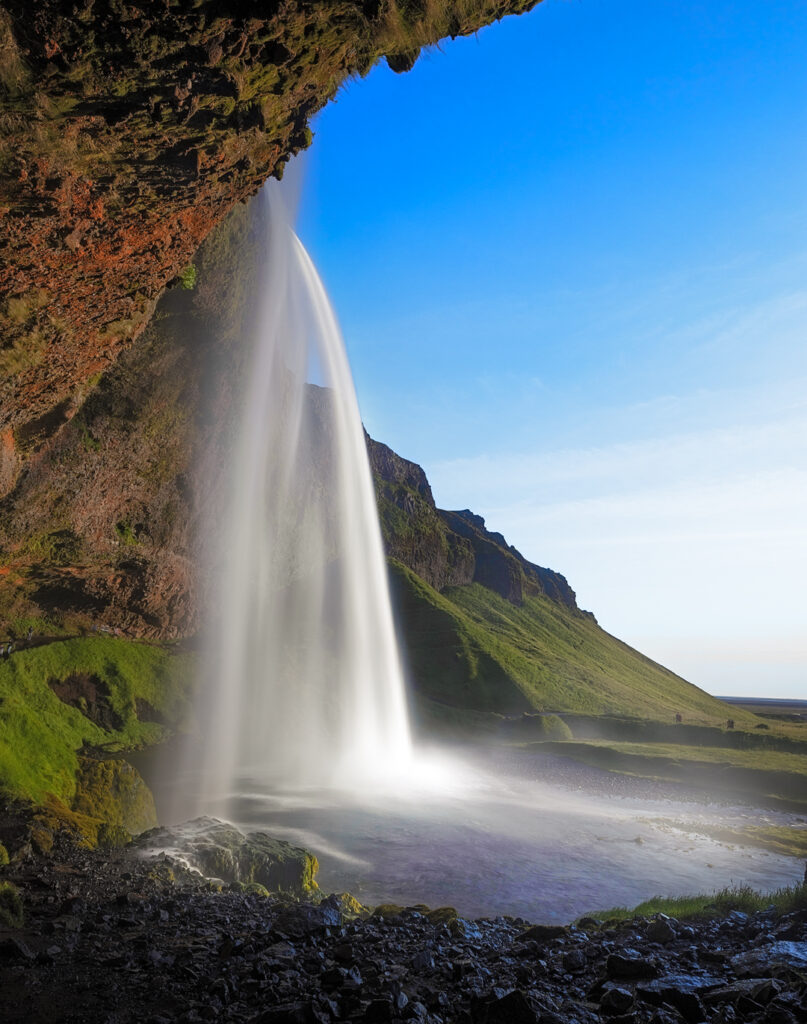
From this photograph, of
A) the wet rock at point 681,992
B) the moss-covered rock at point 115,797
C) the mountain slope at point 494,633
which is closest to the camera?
the wet rock at point 681,992

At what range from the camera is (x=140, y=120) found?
32.1 ft

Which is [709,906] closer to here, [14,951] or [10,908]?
[14,951]

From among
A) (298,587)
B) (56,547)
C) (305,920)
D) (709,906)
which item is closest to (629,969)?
(305,920)

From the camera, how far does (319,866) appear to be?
1888cm

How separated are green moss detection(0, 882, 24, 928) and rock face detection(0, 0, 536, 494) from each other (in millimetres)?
11281

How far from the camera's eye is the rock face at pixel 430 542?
11300 cm

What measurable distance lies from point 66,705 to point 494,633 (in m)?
71.7

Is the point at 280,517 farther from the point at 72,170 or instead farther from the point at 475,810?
the point at 72,170

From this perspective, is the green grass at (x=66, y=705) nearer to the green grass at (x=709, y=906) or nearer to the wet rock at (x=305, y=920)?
the wet rock at (x=305, y=920)

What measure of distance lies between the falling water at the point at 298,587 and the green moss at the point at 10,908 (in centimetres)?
1924

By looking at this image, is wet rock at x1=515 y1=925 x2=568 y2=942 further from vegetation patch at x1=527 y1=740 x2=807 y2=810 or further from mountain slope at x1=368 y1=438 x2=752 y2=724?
mountain slope at x1=368 y1=438 x2=752 y2=724

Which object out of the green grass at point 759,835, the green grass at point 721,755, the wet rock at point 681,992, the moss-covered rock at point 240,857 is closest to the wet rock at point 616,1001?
the wet rock at point 681,992

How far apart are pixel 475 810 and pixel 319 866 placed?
11541 millimetres

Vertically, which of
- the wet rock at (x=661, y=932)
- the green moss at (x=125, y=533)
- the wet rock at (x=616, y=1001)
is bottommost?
the wet rock at (x=661, y=932)
